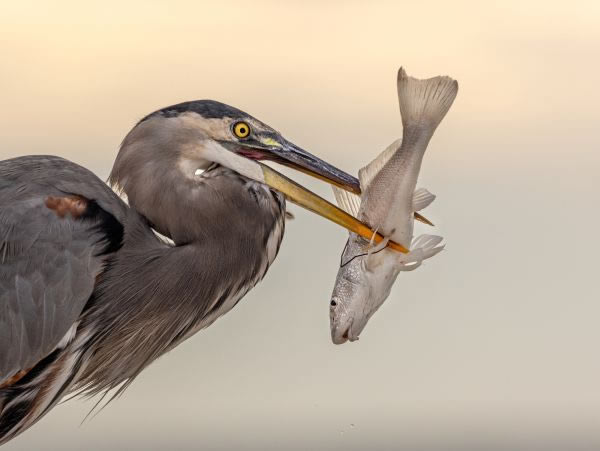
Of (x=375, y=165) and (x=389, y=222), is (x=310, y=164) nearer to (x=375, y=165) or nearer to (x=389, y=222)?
(x=375, y=165)

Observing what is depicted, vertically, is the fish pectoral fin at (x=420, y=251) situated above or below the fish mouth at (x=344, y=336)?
above

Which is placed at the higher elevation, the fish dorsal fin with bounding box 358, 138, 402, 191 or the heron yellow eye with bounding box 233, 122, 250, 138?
the heron yellow eye with bounding box 233, 122, 250, 138

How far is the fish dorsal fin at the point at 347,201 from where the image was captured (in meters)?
4.96

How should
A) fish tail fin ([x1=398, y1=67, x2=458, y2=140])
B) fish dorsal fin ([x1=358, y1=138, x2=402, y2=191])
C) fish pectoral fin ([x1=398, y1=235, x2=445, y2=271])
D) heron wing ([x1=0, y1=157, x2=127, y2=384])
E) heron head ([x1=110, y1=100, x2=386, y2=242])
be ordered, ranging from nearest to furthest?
fish tail fin ([x1=398, y1=67, x2=458, y2=140]) → fish pectoral fin ([x1=398, y1=235, x2=445, y2=271]) → fish dorsal fin ([x1=358, y1=138, x2=402, y2=191]) → heron wing ([x1=0, y1=157, x2=127, y2=384]) → heron head ([x1=110, y1=100, x2=386, y2=242])

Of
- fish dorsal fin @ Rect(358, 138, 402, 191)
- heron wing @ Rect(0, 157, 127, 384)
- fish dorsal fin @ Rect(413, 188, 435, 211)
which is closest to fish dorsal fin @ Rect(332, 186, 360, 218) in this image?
fish dorsal fin @ Rect(358, 138, 402, 191)

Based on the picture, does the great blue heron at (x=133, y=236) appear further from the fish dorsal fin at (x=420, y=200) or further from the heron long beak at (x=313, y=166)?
the fish dorsal fin at (x=420, y=200)

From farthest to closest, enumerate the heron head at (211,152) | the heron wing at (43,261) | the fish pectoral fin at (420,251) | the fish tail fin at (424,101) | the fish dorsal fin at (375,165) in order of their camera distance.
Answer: the heron head at (211,152), the heron wing at (43,261), the fish dorsal fin at (375,165), the fish pectoral fin at (420,251), the fish tail fin at (424,101)

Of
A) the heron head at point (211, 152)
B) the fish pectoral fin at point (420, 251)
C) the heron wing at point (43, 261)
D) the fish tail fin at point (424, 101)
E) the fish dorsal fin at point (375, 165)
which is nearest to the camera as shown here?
the fish tail fin at point (424, 101)

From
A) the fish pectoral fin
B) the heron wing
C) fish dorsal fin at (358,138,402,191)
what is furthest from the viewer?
the heron wing

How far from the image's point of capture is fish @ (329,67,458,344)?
466 centimetres

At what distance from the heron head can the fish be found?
0.25 meters

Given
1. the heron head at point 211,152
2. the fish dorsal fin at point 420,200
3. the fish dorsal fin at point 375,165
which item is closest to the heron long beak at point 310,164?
the heron head at point 211,152

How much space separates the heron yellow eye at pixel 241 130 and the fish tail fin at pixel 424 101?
0.79m

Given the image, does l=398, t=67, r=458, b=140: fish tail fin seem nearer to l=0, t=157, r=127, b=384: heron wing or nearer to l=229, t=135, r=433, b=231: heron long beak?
l=229, t=135, r=433, b=231: heron long beak
